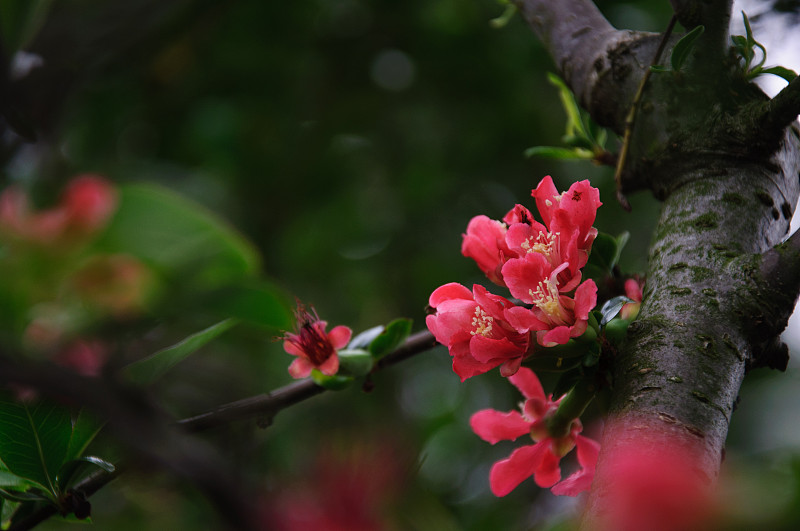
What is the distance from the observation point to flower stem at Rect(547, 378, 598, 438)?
1.96ft

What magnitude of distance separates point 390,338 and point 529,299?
0.23m

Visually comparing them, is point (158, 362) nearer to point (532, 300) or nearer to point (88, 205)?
point (88, 205)

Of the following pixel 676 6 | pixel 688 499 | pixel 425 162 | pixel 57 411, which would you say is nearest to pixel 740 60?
pixel 676 6

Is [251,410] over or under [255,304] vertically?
under

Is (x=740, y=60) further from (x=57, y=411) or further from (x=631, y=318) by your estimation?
(x=57, y=411)

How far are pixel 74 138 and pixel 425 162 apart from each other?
1215mm

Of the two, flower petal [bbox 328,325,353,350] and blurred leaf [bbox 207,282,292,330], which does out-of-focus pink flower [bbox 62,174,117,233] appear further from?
flower petal [bbox 328,325,353,350]

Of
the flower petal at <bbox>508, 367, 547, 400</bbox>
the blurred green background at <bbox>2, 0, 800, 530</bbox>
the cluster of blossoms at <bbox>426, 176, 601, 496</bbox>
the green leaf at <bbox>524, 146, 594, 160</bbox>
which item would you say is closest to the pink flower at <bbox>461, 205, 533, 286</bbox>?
the cluster of blossoms at <bbox>426, 176, 601, 496</bbox>

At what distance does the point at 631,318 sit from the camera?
2.12ft

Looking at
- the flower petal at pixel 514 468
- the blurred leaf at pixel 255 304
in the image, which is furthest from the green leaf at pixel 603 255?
the blurred leaf at pixel 255 304

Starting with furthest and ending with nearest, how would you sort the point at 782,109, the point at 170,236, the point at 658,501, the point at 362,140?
the point at 362,140 → the point at 782,109 → the point at 170,236 → the point at 658,501

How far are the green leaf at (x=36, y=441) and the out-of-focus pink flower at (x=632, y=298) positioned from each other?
1.85 ft

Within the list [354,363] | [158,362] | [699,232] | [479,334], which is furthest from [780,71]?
[158,362]

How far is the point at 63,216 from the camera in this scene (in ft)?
2.05
